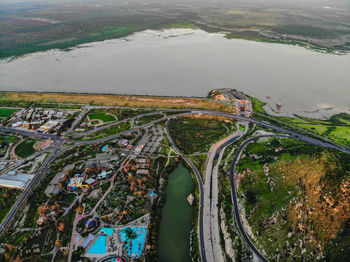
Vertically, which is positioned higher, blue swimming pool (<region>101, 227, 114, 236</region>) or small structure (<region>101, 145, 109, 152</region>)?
small structure (<region>101, 145, 109, 152</region>)

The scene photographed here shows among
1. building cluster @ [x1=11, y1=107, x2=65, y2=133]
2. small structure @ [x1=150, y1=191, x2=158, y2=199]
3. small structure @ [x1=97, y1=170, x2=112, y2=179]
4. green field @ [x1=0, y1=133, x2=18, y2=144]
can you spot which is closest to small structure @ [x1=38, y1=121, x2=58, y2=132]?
building cluster @ [x1=11, y1=107, x2=65, y2=133]

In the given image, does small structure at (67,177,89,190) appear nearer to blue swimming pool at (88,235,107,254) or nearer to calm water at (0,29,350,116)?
blue swimming pool at (88,235,107,254)

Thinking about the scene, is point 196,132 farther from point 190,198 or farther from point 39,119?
point 39,119

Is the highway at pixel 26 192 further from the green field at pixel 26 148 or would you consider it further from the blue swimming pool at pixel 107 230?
the blue swimming pool at pixel 107 230

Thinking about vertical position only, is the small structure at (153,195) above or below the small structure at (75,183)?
below

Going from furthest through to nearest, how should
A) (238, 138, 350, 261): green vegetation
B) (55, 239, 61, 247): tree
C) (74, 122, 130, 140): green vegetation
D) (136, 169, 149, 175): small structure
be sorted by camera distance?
(74, 122, 130, 140): green vegetation < (136, 169, 149, 175): small structure < (55, 239, 61, 247): tree < (238, 138, 350, 261): green vegetation

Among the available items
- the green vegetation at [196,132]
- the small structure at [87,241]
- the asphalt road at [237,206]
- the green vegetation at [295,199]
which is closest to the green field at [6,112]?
the green vegetation at [196,132]

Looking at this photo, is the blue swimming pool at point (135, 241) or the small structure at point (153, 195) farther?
the small structure at point (153, 195)
